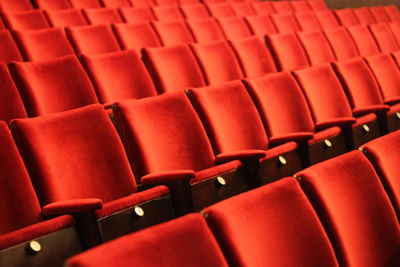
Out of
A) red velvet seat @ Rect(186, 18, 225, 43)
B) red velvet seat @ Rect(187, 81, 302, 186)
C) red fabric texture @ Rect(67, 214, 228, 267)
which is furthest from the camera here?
red velvet seat @ Rect(186, 18, 225, 43)

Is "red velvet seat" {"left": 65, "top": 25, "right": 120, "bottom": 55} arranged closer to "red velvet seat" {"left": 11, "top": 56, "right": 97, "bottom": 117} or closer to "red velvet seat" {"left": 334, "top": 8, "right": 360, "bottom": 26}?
"red velvet seat" {"left": 11, "top": 56, "right": 97, "bottom": 117}

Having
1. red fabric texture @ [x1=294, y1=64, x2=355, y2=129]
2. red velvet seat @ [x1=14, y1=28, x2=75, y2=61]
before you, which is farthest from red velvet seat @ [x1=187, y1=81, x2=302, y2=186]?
red velvet seat @ [x1=14, y1=28, x2=75, y2=61]

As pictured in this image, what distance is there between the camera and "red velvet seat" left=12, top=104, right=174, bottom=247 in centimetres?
29

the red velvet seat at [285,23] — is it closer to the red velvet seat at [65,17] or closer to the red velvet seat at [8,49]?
the red velvet seat at [65,17]

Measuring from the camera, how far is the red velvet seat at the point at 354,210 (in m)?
0.24

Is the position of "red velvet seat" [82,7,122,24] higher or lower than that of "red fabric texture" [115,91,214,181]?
higher

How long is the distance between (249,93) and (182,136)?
0.12 m

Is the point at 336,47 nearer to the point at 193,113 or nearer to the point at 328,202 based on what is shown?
the point at 193,113

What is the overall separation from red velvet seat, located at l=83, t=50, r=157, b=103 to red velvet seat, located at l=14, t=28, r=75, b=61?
95 mm

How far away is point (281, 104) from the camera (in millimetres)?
496

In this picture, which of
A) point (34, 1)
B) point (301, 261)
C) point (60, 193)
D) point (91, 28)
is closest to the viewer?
point (301, 261)

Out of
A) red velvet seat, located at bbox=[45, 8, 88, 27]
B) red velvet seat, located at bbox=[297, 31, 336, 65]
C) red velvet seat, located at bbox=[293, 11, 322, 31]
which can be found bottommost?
red velvet seat, located at bbox=[297, 31, 336, 65]

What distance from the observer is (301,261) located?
0.22 m

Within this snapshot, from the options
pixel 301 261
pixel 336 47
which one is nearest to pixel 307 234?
pixel 301 261
